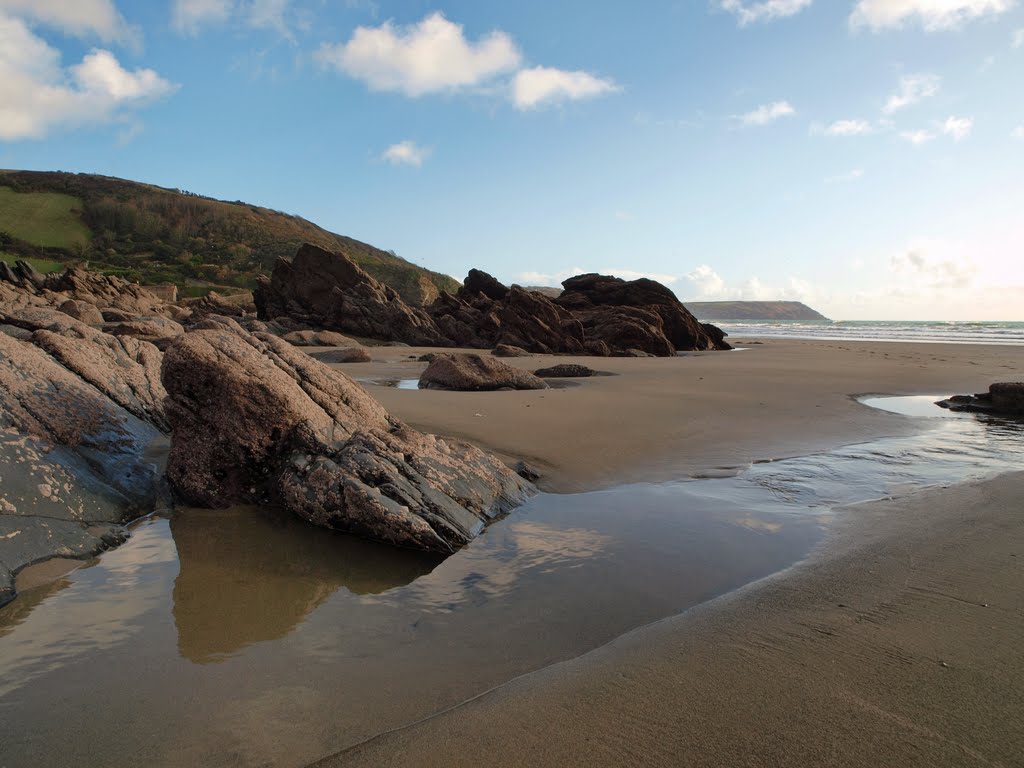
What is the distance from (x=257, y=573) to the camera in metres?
3.08

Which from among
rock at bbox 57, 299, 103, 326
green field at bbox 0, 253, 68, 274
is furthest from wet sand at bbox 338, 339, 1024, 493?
green field at bbox 0, 253, 68, 274

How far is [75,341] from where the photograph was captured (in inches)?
208

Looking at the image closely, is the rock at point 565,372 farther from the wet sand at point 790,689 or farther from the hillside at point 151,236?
the hillside at point 151,236

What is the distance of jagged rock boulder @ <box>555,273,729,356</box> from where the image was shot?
23.3 m

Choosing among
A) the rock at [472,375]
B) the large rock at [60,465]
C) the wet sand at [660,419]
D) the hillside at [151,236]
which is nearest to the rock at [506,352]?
the wet sand at [660,419]

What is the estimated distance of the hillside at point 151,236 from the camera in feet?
181

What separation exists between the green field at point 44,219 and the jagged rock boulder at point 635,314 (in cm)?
5412

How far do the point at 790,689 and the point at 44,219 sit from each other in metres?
80.3

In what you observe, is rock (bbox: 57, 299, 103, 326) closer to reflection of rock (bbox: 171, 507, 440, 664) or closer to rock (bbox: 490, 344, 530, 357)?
Result: rock (bbox: 490, 344, 530, 357)

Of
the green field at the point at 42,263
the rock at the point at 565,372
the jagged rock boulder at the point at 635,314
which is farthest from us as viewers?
the green field at the point at 42,263

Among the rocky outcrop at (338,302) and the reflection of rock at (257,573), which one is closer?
the reflection of rock at (257,573)

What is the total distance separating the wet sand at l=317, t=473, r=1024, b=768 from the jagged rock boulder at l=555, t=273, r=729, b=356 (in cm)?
2039

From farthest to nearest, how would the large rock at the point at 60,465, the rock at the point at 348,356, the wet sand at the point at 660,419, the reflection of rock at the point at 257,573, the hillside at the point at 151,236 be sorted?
1. the hillside at the point at 151,236
2. the rock at the point at 348,356
3. the wet sand at the point at 660,419
4. the large rock at the point at 60,465
5. the reflection of rock at the point at 257,573

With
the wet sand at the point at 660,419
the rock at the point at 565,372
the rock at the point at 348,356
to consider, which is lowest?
the wet sand at the point at 660,419
